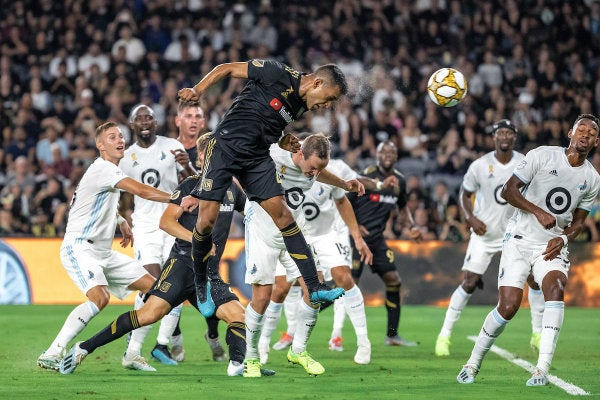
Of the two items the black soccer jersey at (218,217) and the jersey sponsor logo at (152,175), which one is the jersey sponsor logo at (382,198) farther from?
the black soccer jersey at (218,217)

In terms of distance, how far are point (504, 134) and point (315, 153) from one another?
377 centimetres

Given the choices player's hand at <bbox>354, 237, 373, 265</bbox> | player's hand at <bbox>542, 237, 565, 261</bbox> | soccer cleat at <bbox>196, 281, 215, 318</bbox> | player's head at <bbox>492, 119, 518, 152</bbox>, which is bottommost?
soccer cleat at <bbox>196, 281, 215, 318</bbox>

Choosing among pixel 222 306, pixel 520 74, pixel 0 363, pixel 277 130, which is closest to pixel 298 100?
pixel 277 130

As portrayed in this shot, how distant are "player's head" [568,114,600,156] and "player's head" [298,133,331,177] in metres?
2.18

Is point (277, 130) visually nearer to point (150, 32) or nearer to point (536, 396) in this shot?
point (536, 396)

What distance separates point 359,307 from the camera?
34.9ft

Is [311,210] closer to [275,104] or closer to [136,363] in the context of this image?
[136,363]

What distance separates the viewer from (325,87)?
8.36 m

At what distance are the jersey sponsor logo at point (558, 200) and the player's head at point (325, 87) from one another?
210 cm

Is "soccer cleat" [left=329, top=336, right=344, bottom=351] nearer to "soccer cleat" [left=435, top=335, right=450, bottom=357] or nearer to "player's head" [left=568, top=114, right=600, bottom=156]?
"soccer cleat" [left=435, top=335, right=450, bottom=357]

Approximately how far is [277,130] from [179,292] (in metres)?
1.63

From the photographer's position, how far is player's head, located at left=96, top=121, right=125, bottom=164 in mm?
9562

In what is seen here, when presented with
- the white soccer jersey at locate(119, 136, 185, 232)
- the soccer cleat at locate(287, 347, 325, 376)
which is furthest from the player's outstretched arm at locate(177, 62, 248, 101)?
the white soccer jersey at locate(119, 136, 185, 232)

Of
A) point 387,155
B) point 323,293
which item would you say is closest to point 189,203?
point 323,293
